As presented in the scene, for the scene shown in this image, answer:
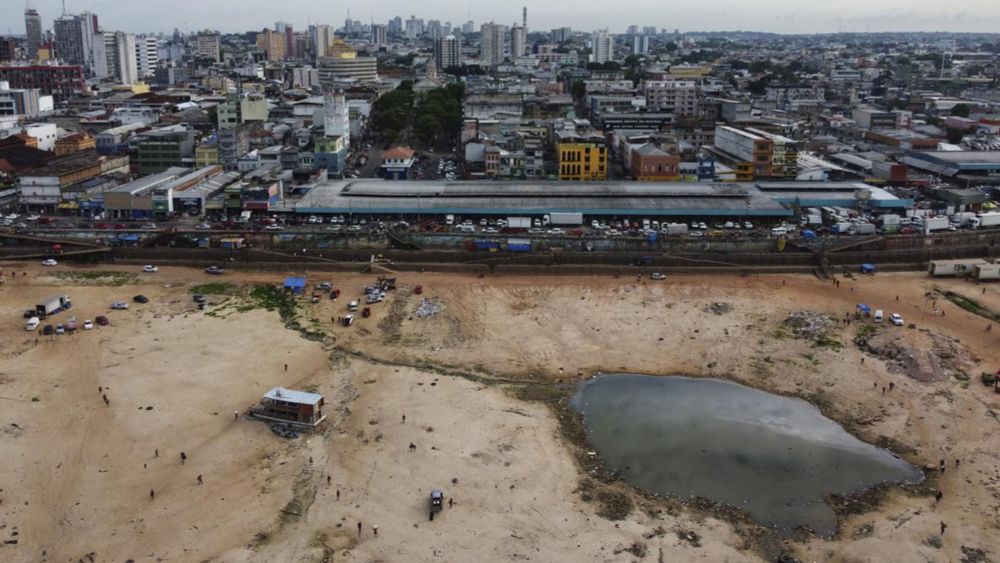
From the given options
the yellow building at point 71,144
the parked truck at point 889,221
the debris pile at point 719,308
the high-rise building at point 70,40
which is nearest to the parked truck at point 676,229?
the debris pile at point 719,308

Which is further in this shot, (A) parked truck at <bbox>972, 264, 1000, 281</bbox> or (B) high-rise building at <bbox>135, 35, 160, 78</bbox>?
(B) high-rise building at <bbox>135, 35, 160, 78</bbox>

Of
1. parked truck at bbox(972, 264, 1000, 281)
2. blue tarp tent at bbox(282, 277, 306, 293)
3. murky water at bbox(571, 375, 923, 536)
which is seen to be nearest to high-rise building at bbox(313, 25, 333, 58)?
blue tarp tent at bbox(282, 277, 306, 293)

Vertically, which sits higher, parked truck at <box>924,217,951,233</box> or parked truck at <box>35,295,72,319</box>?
parked truck at <box>924,217,951,233</box>

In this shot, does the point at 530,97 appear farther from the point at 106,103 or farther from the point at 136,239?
the point at 136,239


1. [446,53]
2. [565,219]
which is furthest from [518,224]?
[446,53]

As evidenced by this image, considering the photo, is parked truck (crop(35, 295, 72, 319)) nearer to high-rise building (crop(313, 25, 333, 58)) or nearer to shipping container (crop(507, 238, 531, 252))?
shipping container (crop(507, 238, 531, 252))
